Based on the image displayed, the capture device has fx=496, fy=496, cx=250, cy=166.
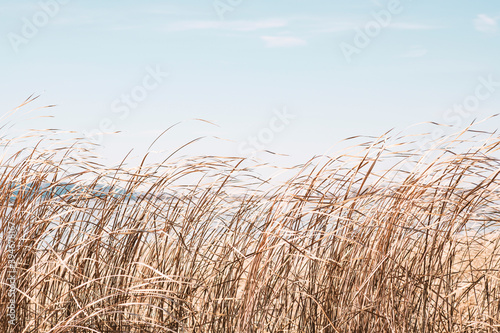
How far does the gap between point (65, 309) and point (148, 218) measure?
0.64m

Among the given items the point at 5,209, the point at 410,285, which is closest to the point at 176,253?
the point at 5,209

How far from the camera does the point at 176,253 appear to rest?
2770mm

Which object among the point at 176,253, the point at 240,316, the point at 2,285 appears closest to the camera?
the point at 240,316

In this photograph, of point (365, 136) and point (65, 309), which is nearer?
point (65, 309)

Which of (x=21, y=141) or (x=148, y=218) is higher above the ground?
(x=21, y=141)

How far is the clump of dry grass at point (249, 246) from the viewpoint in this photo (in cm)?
248

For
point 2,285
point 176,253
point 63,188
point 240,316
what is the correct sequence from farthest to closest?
point 63,188 < point 176,253 < point 2,285 < point 240,316

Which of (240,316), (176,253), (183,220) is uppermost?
(183,220)

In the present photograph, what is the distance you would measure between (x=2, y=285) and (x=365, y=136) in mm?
2142

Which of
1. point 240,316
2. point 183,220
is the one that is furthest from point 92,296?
point 240,316

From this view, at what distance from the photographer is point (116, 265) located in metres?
2.77

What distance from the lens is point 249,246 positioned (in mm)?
2678

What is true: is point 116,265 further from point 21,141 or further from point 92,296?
point 21,141

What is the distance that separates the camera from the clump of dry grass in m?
2.48
